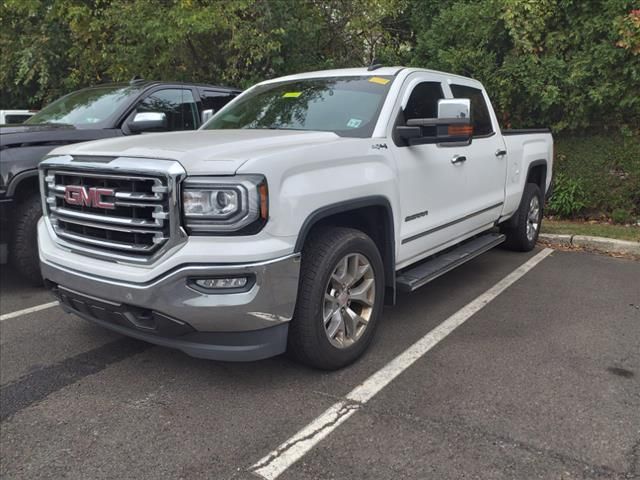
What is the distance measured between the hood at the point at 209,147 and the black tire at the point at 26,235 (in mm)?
1745

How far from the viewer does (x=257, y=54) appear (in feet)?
29.7

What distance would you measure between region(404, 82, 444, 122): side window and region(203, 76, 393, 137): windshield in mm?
239

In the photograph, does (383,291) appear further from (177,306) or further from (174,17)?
(174,17)

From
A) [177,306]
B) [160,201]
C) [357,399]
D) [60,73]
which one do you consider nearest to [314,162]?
[160,201]

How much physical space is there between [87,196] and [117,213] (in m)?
0.26

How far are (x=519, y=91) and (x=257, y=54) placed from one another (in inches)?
159

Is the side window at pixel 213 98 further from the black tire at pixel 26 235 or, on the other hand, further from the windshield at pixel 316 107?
the black tire at pixel 26 235

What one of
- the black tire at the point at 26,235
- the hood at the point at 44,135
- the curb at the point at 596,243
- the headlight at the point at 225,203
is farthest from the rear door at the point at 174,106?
the curb at the point at 596,243

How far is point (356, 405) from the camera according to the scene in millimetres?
3150

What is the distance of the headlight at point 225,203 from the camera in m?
2.87

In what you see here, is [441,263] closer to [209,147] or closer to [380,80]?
[380,80]

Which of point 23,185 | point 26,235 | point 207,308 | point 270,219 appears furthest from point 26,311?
point 270,219

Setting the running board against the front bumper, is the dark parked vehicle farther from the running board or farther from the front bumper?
the running board

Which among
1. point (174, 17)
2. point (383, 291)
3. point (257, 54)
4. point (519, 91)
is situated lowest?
point (383, 291)
